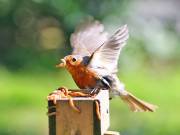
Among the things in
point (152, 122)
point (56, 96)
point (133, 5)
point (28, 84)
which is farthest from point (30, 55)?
point (56, 96)

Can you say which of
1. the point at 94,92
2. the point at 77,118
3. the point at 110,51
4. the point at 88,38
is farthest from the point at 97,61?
the point at 77,118

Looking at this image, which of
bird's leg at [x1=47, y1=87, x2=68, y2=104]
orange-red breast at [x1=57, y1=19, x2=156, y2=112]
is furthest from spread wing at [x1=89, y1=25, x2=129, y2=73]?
bird's leg at [x1=47, y1=87, x2=68, y2=104]

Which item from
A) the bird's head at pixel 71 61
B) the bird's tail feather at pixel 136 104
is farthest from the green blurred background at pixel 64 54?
the bird's head at pixel 71 61

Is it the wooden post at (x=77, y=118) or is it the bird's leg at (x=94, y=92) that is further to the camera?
the bird's leg at (x=94, y=92)

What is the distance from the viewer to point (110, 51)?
→ 272 cm

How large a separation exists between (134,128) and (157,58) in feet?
4.78

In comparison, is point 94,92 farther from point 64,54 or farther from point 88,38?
point 64,54

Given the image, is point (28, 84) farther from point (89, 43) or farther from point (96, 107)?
point (96, 107)

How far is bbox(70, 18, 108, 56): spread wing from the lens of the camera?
2916 mm

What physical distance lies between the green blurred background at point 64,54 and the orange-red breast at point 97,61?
2678mm

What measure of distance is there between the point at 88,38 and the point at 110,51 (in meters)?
0.28

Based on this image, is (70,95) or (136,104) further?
(136,104)

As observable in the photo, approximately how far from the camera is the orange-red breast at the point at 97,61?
2644 mm

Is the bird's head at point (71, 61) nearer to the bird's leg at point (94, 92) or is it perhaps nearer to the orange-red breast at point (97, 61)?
the orange-red breast at point (97, 61)
